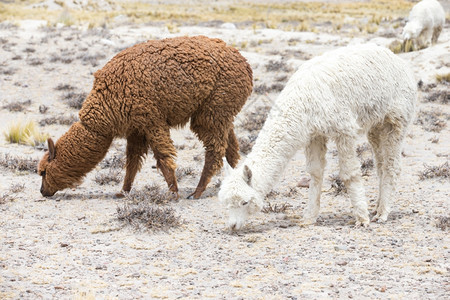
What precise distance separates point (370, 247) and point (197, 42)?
391 centimetres

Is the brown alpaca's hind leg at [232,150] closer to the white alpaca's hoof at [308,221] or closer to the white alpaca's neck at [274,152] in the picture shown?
the white alpaca's hoof at [308,221]

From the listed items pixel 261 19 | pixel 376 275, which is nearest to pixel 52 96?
pixel 376 275

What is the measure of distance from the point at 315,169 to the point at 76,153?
11.1 feet

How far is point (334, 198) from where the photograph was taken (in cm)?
805

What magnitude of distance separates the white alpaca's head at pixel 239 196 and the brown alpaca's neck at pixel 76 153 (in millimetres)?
2424

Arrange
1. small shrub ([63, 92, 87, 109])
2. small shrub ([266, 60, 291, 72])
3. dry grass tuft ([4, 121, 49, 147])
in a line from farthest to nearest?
small shrub ([266, 60, 291, 72]), small shrub ([63, 92, 87, 109]), dry grass tuft ([4, 121, 49, 147])

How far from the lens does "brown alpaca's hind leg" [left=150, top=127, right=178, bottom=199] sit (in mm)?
7594

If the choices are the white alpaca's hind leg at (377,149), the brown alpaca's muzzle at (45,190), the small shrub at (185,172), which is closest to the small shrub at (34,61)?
the small shrub at (185,172)

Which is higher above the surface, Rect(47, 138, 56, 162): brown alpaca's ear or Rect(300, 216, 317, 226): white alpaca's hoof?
Rect(47, 138, 56, 162): brown alpaca's ear

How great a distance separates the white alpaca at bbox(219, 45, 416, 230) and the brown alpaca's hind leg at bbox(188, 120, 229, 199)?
159 cm

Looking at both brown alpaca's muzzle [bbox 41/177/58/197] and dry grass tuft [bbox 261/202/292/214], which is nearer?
dry grass tuft [bbox 261/202/292/214]

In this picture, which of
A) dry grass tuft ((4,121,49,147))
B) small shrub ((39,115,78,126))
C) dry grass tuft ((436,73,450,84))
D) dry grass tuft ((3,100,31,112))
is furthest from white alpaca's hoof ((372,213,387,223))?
dry grass tuft ((436,73,450,84))

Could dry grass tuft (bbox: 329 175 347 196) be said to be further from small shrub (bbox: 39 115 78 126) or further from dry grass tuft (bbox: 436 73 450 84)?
dry grass tuft (bbox: 436 73 450 84)

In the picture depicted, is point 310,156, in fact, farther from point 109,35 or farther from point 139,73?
point 109,35
